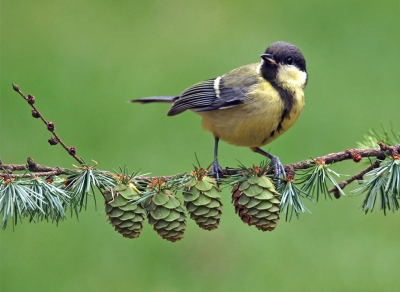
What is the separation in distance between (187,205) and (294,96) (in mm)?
955

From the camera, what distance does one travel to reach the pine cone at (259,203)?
Result: 1360 millimetres

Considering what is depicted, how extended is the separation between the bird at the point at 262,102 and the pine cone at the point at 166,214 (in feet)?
2.56

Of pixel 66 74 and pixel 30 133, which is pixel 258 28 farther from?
pixel 30 133

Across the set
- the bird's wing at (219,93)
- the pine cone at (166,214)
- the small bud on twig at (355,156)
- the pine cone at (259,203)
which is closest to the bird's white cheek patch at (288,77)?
the bird's wing at (219,93)

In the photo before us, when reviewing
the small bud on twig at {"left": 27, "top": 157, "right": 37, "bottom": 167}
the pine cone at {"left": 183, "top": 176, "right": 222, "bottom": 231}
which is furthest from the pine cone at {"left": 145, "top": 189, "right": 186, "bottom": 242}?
the small bud on twig at {"left": 27, "top": 157, "right": 37, "bottom": 167}

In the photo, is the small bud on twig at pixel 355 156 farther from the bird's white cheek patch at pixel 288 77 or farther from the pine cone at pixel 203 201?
the bird's white cheek patch at pixel 288 77

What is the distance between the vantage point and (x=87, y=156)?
3.49m

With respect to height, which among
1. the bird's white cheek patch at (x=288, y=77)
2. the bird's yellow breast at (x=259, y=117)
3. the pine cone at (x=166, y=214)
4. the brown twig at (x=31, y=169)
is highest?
the bird's white cheek patch at (x=288, y=77)

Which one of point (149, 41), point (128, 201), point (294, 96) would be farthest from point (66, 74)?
point (128, 201)

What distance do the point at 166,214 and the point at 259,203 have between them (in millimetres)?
287

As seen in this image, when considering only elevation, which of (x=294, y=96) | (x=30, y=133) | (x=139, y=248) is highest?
(x=30, y=133)

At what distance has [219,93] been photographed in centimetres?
227

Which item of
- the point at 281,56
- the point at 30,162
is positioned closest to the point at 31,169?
the point at 30,162

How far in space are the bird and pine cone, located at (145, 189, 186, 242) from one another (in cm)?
78
